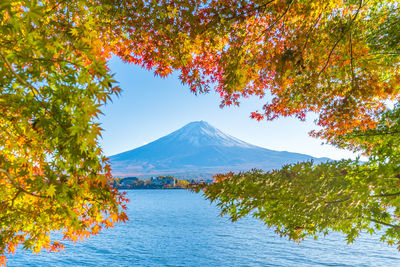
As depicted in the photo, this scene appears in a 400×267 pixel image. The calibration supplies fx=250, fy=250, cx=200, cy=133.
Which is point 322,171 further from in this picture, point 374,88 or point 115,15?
point 115,15

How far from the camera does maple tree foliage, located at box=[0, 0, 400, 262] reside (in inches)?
108

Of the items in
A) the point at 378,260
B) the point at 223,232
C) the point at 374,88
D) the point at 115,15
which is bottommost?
the point at 223,232

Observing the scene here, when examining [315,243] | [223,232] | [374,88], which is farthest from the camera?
[223,232]

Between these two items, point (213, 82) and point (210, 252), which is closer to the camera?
point (213, 82)

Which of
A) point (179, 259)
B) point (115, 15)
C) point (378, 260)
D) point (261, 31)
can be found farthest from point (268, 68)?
point (378, 260)

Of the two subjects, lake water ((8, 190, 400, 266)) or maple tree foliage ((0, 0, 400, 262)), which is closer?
maple tree foliage ((0, 0, 400, 262))

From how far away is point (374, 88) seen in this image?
605 cm

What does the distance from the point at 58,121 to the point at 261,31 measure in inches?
190

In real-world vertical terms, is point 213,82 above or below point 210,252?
above

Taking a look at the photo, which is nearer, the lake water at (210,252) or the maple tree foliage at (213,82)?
the maple tree foliage at (213,82)

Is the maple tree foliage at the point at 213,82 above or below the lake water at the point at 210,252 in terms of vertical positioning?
above

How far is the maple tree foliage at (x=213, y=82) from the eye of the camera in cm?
273

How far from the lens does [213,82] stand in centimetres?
684

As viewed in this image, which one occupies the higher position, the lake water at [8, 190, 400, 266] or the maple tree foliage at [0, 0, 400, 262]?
the maple tree foliage at [0, 0, 400, 262]
